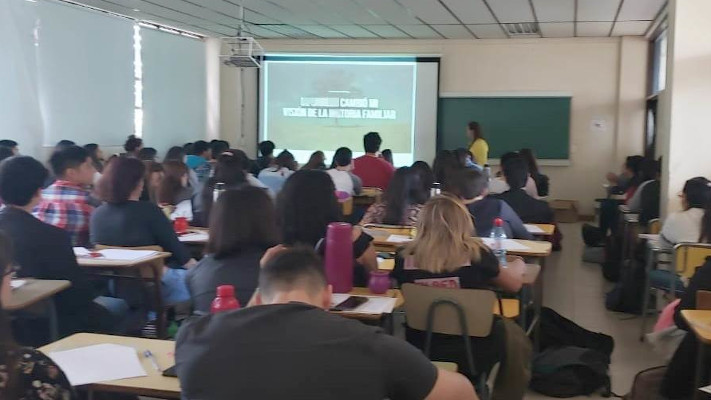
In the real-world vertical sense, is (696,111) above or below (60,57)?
below

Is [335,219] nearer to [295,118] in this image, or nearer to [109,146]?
[109,146]

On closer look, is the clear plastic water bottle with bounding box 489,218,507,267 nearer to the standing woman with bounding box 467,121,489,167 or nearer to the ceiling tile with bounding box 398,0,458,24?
the ceiling tile with bounding box 398,0,458,24

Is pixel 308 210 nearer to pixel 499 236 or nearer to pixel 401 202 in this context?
pixel 499 236

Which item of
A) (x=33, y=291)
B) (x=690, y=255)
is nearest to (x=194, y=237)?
(x=33, y=291)

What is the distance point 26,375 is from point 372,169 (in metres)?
Answer: 7.48

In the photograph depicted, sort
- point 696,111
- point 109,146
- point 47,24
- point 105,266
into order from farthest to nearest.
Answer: point 109,146
point 47,24
point 696,111
point 105,266

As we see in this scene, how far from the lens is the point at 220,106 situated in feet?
40.9

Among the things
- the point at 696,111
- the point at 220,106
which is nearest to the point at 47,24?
the point at 220,106

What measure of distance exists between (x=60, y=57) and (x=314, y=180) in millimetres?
6006

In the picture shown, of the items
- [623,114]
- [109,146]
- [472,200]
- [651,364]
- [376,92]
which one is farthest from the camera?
[376,92]

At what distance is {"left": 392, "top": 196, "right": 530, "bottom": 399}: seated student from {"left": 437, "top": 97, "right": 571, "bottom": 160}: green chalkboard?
27.9ft

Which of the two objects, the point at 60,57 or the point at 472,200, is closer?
the point at 472,200

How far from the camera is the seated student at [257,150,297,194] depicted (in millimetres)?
7830

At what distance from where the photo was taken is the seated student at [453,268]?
3.22m
